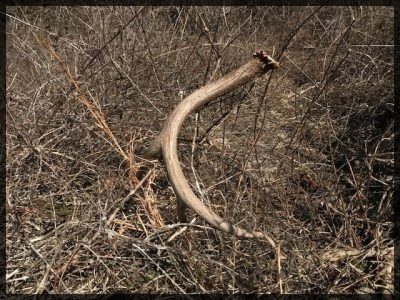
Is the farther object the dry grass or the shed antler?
the dry grass

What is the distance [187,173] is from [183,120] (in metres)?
0.50

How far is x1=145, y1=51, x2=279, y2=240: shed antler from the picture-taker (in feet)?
6.07

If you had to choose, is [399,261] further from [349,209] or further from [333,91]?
[333,91]

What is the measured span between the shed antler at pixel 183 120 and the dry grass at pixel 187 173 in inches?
3.9

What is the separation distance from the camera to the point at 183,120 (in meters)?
2.02

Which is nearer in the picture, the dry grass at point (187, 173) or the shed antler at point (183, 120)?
the shed antler at point (183, 120)

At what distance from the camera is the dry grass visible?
6.42ft

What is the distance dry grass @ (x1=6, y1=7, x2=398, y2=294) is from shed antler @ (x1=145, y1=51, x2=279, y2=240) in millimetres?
99

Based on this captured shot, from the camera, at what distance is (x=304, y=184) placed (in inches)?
98.8

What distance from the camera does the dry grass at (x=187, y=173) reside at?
1.96m

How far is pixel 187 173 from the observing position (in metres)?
2.44

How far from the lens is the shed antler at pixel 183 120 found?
6.07 feet

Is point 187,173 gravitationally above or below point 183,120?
below

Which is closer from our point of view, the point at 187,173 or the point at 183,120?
the point at 183,120
